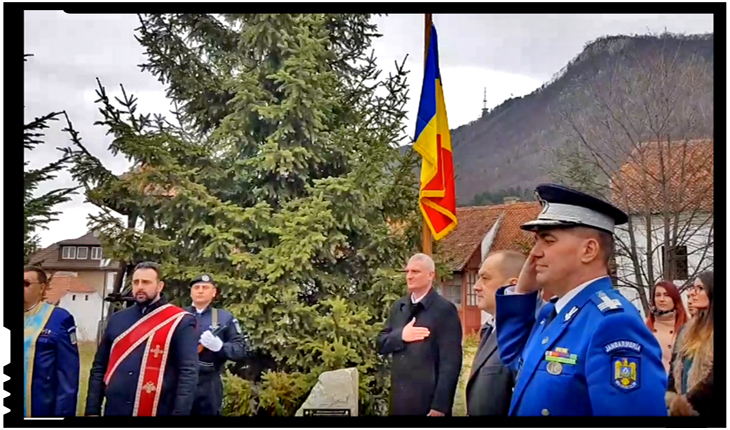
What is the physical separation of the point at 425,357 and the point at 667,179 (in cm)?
143

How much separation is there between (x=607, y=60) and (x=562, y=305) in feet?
4.39

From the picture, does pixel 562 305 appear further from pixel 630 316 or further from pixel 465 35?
pixel 465 35

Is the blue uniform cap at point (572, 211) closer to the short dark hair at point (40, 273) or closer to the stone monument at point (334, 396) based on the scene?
the stone monument at point (334, 396)

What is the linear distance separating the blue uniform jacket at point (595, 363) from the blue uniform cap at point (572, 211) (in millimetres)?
273

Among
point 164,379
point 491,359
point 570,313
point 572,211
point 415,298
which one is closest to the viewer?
point 570,313

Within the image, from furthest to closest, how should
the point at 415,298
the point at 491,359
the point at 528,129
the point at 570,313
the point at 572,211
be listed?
the point at 528,129, the point at 415,298, the point at 491,359, the point at 572,211, the point at 570,313

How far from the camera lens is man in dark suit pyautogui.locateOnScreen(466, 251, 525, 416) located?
385 cm

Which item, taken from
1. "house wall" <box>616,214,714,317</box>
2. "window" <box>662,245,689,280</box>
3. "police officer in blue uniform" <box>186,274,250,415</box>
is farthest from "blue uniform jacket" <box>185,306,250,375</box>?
"window" <box>662,245,689,280</box>

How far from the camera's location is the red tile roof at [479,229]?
4.08 metres

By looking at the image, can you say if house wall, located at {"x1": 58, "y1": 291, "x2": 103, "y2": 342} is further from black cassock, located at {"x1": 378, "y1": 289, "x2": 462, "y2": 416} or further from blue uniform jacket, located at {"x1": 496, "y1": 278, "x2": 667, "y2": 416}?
blue uniform jacket, located at {"x1": 496, "y1": 278, "x2": 667, "y2": 416}

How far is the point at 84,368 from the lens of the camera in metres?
4.07

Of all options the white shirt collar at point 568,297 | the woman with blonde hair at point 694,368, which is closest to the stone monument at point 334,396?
the white shirt collar at point 568,297

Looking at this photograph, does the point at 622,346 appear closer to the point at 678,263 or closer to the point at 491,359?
the point at 491,359

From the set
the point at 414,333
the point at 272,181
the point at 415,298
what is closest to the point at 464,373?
the point at 414,333
